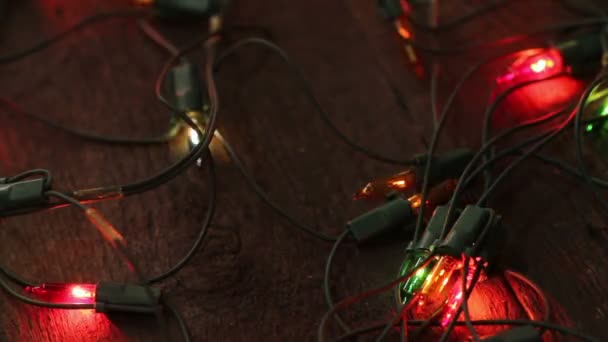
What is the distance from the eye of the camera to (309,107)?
43.6 inches

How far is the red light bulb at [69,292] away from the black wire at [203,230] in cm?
8

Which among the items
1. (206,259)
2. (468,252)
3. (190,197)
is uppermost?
(190,197)

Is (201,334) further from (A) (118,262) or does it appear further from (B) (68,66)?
(B) (68,66)

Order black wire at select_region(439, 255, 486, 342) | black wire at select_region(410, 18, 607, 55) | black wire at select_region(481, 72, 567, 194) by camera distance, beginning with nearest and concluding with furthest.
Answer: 1. black wire at select_region(439, 255, 486, 342)
2. black wire at select_region(481, 72, 567, 194)
3. black wire at select_region(410, 18, 607, 55)

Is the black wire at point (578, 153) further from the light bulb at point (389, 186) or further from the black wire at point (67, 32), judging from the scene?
the black wire at point (67, 32)

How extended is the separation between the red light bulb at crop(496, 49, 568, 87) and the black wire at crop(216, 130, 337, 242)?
0.42 metres

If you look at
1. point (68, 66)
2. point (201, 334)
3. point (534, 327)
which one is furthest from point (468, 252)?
point (68, 66)

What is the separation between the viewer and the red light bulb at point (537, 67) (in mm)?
1089

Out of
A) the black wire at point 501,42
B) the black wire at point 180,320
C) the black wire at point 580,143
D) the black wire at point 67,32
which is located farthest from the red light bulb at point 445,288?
the black wire at point 67,32

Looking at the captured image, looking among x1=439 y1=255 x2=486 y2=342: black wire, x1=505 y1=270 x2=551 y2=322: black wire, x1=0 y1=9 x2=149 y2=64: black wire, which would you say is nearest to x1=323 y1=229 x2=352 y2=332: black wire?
x1=439 y1=255 x2=486 y2=342: black wire

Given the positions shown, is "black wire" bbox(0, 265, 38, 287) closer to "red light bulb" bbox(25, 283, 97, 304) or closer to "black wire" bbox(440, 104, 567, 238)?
"red light bulb" bbox(25, 283, 97, 304)

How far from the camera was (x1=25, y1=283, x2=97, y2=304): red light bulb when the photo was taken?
35.3 inches

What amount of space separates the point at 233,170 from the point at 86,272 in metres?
0.27

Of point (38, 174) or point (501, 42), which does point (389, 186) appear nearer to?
point (501, 42)
